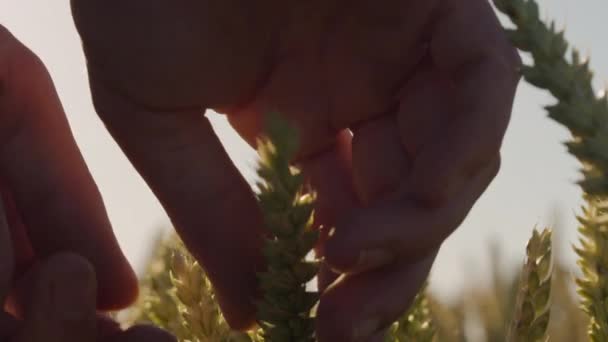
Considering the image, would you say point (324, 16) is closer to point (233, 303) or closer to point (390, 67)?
point (390, 67)

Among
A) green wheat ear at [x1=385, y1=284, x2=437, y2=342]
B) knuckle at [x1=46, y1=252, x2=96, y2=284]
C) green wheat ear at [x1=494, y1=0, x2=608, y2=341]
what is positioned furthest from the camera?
green wheat ear at [x1=385, y1=284, x2=437, y2=342]

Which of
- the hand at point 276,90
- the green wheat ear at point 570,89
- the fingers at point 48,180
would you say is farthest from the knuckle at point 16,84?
the green wheat ear at point 570,89

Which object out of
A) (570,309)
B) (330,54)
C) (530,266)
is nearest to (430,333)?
(530,266)

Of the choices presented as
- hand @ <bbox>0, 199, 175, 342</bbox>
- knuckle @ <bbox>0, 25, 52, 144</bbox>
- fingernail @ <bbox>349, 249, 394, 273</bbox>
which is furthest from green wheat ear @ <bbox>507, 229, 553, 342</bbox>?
knuckle @ <bbox>0, 25, 52, 144</bbox>

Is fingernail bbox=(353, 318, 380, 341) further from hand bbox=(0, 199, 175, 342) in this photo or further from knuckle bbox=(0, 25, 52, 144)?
knuckle bbox=(0, 25, 52, 144)

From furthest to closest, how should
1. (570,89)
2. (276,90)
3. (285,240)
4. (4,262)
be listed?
1. (276,90)
2. (4,262)
3. (285,240)
4. (570,89)

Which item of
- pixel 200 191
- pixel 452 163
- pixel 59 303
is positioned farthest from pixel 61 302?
pixel 452 163

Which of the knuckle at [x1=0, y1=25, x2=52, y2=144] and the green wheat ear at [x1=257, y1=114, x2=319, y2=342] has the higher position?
the knuckle at [x1=0, y1=25, x2=52, y2=144]

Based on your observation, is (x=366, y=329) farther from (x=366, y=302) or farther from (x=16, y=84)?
(x=16, y=84)
